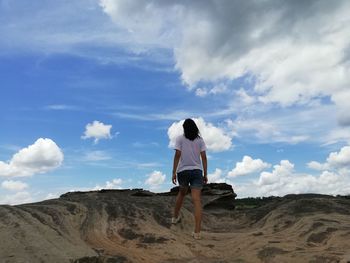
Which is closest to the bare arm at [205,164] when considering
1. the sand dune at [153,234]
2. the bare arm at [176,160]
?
the bare arm at [176,160]

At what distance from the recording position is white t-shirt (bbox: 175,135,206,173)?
9.77 metres

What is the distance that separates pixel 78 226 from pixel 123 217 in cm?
127

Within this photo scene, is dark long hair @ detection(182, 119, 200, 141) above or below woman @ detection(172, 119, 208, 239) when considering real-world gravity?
above

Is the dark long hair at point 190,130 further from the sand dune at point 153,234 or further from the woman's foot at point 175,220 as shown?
the sand dune at point 153,234

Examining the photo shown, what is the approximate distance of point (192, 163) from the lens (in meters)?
9.77

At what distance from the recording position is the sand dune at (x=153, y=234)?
7.34m

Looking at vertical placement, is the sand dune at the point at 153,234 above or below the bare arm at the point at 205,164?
below

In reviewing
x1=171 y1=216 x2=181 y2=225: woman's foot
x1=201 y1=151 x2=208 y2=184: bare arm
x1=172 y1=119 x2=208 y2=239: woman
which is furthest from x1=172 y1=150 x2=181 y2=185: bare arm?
x1=171 y1=216 x2=181 y2=225: woman's foot

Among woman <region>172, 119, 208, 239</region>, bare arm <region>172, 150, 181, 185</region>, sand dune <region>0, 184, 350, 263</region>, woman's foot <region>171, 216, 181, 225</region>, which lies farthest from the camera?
woman's foot <region>171, 216, 181, 225</region>

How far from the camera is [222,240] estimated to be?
9.58 m

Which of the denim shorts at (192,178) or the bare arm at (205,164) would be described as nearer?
the denim shorts at (192,178)

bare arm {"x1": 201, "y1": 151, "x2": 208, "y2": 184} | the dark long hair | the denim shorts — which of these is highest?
the dark long hair

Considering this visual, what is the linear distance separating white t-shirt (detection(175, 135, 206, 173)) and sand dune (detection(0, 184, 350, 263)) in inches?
58.4

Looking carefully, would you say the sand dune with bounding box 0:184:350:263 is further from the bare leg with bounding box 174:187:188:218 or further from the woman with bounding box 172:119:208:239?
the woman with bounding box 172:119:208:239
